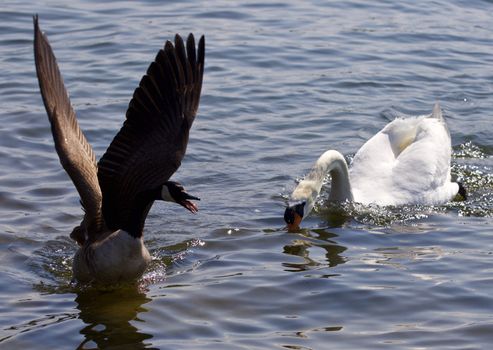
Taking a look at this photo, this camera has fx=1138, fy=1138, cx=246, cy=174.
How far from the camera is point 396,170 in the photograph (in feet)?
33.4

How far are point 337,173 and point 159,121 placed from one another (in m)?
2.53

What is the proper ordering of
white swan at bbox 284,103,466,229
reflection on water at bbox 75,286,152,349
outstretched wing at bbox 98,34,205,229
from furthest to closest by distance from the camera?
1. white swan at bbox 284,103,466,229
2. outstretched wing at bbox 98,34,205,229
3. reflection on water at bbox 75,286,152,349

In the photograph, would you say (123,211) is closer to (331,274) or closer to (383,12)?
(331,274)

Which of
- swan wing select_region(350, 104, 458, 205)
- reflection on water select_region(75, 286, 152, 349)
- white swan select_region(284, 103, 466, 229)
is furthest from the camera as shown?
swan wing select_region(350, 104, 458, 205)

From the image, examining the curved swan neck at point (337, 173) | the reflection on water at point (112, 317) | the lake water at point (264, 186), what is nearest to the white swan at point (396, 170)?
the curved swan neck at point (337, 173)

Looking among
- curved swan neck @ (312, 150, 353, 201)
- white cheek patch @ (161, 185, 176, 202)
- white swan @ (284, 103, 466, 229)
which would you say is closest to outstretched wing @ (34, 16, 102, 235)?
white cheek patch @ (161, 185, 176, 202)

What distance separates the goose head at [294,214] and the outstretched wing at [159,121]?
1.45m

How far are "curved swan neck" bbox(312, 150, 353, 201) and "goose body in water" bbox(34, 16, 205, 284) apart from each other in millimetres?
2069

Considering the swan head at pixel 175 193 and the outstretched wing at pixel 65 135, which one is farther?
the outstretched wing at pixel 65 135

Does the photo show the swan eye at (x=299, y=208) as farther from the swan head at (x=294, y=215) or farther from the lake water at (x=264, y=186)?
the lake water at (x=264, y=186)

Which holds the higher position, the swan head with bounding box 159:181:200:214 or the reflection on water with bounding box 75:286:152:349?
the swan head with bounding box 159:181:200:214

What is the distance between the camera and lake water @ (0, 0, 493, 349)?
6.96m

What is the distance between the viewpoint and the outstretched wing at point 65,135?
25.1ft

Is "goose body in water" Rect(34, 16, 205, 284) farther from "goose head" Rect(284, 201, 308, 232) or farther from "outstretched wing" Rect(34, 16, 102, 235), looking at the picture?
"goose head" Rect(284, 201, 308, 232)
